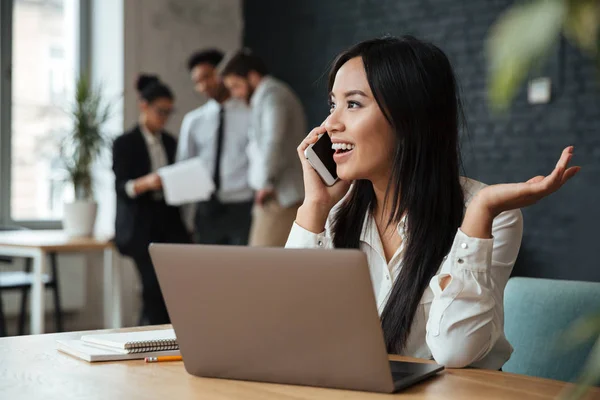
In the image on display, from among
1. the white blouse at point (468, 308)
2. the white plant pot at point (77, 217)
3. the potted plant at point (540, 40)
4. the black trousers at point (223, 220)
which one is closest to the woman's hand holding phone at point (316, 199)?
the white blouse at point (468, 308)

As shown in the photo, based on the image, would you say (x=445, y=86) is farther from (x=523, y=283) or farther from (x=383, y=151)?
(x=523, y=283)

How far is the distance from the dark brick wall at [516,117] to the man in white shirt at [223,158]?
0.67m

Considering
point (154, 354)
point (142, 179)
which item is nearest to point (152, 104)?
point (142, 179)

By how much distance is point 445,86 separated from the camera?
1.58 meters

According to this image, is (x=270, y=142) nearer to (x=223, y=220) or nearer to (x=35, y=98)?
(x=223, y=220)

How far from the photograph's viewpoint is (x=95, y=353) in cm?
120

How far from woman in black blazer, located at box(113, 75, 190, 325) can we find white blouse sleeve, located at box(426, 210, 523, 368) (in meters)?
3.32

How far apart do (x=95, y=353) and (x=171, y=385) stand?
23 centimetres

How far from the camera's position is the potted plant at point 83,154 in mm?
4781

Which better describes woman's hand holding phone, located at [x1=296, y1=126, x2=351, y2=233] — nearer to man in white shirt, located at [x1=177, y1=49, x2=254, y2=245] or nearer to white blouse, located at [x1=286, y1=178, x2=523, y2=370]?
white blouse, located at [x1=286, y1=178, x2=523, y2=370]

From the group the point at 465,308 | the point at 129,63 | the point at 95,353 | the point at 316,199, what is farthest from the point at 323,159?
the point at 129,63

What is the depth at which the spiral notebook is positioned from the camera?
1.22 metres

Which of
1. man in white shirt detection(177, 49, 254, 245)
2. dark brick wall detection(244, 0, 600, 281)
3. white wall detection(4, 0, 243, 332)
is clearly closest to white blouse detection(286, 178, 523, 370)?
dark brick wall detection(244, 0, 600, 281)

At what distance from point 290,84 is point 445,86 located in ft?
15.5
